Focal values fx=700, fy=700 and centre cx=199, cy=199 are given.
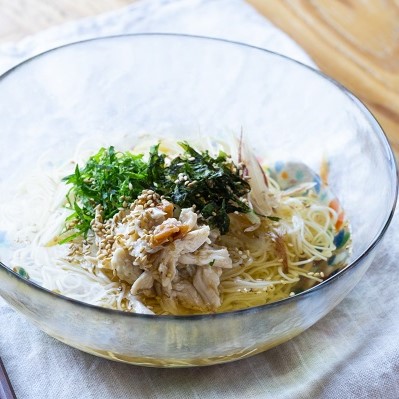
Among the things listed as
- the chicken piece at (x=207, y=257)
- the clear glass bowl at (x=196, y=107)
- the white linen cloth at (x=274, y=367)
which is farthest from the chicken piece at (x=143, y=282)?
the clear glass bowl at (x=196, y=107)

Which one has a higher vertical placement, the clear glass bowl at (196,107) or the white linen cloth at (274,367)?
the clear glass bowl at (196,107)

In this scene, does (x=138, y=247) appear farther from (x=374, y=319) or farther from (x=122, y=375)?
(x=374, y=319)

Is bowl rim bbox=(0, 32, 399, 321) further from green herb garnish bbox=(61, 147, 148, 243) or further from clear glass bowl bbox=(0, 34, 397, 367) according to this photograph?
green herb garnish bbox=(61, 147, 148, 243)

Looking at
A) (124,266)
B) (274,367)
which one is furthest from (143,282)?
(274,367)

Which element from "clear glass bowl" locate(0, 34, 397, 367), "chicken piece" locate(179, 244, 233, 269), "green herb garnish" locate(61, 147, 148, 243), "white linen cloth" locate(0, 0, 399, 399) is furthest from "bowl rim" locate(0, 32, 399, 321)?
"green herb garnish" locate(61, 147, 148, 243)

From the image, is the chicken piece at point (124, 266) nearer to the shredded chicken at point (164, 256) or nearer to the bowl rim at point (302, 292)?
the shredded chicken at point (164, 256)

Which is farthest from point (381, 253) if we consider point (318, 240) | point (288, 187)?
point (288, 187)

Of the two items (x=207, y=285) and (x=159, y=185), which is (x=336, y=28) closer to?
(x=159, y=185)
